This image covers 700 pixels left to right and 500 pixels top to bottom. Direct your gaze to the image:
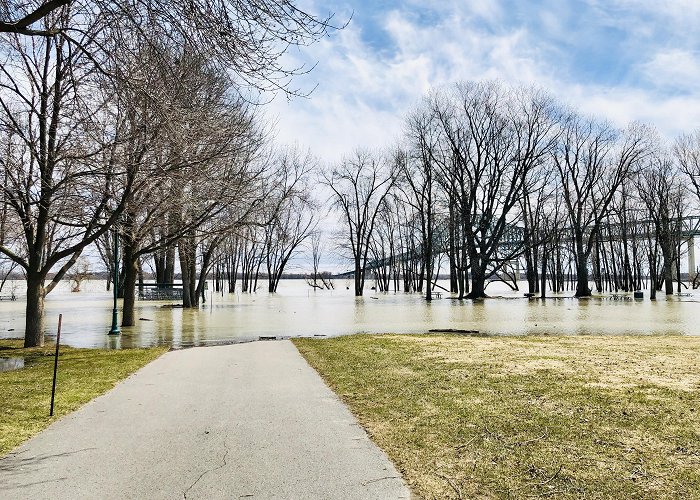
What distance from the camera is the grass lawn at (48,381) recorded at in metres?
6.30

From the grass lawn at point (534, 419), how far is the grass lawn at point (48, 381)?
3.50 m

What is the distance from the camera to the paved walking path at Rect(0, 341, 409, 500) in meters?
4.20

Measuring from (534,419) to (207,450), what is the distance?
3.23 m

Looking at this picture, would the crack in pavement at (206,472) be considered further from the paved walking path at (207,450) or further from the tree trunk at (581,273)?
the tree trunk at (581,273)

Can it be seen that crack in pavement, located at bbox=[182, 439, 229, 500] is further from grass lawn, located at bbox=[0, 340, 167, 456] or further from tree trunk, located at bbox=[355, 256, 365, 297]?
tree trunk, located at bbox=[355, 256, 365, 297]

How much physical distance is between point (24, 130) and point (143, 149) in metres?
5.59

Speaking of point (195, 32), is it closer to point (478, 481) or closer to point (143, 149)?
point (143, 149)

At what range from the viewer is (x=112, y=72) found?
7.37 metres

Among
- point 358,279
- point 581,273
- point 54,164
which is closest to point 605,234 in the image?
point 581,273

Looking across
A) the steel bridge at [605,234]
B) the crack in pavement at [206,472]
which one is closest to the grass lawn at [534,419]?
the crack in pavement at [206,472]

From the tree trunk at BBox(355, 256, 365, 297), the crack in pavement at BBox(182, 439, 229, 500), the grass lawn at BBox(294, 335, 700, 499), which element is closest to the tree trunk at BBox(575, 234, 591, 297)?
the tree trunk at BBox(355, 256, 365, 297)

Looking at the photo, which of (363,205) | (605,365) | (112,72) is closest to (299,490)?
(112,72)

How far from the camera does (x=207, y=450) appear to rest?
5207mm

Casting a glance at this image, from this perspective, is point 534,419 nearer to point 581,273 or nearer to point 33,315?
point 33,315
